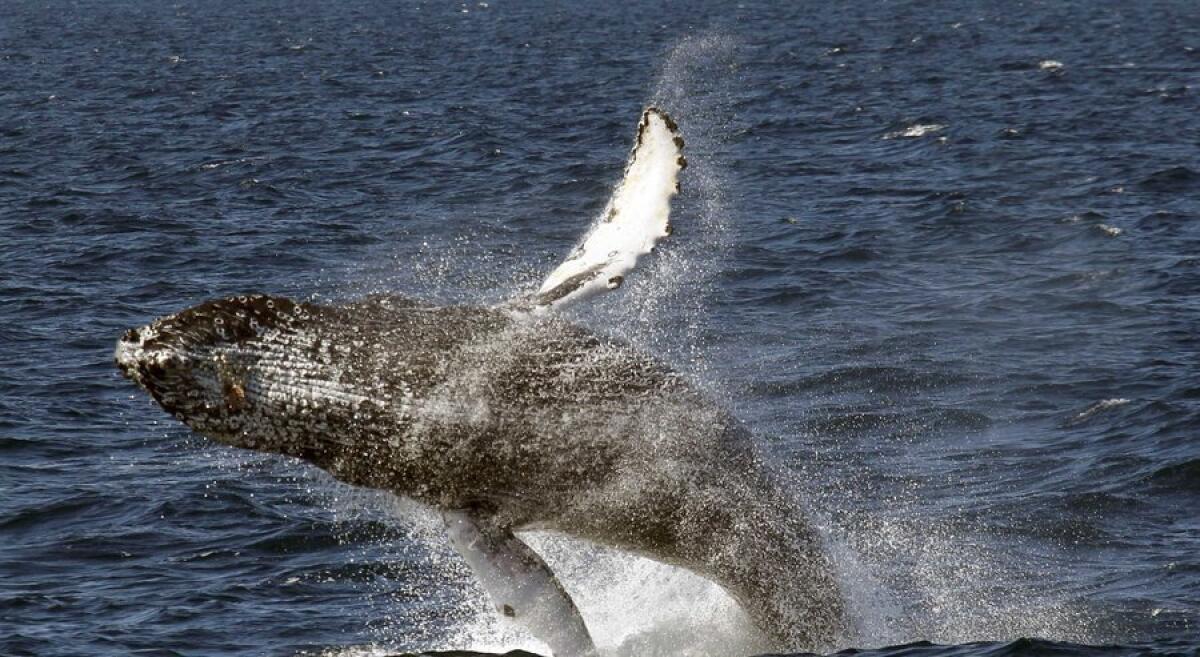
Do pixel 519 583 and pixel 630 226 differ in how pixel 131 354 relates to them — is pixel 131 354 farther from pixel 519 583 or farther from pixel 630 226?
pixel 630 226

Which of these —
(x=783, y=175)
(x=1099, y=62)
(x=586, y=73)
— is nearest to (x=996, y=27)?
(x=1099, y=62)

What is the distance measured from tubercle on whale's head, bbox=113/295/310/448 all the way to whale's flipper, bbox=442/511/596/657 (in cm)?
185

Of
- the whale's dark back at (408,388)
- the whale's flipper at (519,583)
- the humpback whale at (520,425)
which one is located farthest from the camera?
the whale's flipper at (519,583)

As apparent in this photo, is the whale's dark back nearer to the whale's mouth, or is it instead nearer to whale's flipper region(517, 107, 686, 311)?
the whale's mouth

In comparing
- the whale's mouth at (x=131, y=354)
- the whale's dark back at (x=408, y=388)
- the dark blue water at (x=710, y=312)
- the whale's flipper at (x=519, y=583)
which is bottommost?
the dark blue water at (x=710, y=312)

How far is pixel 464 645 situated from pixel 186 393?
15.3 ft

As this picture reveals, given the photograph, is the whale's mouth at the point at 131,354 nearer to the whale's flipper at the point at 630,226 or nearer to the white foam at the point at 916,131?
the whale's flipper at the point at 630,226

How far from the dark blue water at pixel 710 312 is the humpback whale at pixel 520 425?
2.65 ft

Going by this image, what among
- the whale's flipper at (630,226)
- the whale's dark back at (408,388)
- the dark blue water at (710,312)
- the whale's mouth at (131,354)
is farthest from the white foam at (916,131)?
the whale's mouth at (131,354)

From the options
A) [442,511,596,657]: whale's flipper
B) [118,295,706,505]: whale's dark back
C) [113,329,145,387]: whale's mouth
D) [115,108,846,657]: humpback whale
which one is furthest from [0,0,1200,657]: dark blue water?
[113,329,145,387]: whale's mouth

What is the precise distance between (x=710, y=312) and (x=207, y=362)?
17.2 m

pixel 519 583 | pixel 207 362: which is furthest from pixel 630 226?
pixel 207 362

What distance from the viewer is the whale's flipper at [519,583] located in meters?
13.4

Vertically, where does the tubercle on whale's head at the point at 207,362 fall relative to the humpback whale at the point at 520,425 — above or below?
above
